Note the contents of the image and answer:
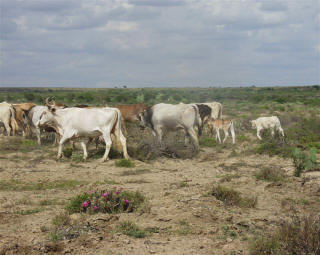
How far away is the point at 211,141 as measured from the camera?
17.8 metres

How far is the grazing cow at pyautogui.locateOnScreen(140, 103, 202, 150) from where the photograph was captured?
50.9 feet

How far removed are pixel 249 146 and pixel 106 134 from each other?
674cm

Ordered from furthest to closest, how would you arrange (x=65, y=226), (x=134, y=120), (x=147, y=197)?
(x=134, y=120) → (x=147, y=197) → (x=65, y=226)

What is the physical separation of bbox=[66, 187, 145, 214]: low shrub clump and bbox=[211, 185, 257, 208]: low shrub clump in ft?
5.34

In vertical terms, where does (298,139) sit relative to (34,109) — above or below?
below

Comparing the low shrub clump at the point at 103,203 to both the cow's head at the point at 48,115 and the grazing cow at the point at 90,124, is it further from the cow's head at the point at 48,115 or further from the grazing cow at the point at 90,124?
the cow's head at the point at 48,115

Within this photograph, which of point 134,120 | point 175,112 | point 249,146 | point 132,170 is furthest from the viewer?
point 134,120

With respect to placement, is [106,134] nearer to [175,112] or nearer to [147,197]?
[175,112]

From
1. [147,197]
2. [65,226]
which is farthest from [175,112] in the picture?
[65,226]

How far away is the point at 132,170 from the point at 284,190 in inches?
183

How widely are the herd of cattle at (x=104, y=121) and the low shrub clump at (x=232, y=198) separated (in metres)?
6.06

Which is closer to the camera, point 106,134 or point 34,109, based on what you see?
point 106,134

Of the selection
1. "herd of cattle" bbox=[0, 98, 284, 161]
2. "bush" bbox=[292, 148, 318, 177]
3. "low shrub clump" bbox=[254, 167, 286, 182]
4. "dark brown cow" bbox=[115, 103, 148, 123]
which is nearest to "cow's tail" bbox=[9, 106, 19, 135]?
"herd of cattle" bbox=[0, 98, 284, 161]

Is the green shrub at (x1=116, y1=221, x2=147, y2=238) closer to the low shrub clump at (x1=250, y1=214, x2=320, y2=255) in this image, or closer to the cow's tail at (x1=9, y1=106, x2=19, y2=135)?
the low shrub clump at (x1=250, y1=214, x2=320, y2=255)
